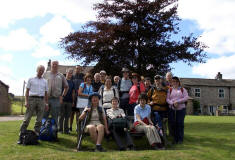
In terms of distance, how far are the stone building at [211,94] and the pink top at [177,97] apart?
154ft

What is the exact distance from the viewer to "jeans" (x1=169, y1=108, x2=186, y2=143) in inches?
314

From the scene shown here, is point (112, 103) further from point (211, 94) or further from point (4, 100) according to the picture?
point (211, 94)

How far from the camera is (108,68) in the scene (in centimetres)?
1395

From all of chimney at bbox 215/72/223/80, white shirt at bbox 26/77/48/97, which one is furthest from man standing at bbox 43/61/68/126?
chimney at bbox 215/72/223/80

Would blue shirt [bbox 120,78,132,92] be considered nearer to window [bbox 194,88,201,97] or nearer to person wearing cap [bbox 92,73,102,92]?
person wearing cap [bbox 92,73,102,92]

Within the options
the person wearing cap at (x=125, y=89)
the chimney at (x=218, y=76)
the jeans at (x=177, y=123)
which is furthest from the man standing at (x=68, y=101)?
the chimney at (x=218, y=76)

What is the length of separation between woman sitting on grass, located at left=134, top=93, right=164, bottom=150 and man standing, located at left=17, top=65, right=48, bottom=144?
2824 mm

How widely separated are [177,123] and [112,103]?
2184 millimetres

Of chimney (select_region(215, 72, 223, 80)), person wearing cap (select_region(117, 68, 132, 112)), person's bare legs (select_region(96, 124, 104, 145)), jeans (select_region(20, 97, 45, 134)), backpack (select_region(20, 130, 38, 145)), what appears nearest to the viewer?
person's bare legs (select_region(96, 124, 104, 145))

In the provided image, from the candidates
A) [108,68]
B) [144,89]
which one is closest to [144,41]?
[108,68]

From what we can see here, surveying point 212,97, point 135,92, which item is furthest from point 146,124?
point 212,97

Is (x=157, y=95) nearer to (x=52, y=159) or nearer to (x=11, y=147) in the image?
(x=52, y=159)

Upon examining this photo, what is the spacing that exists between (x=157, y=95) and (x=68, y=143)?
312 cm

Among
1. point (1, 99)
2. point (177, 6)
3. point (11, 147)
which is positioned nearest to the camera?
point (11, 147)
